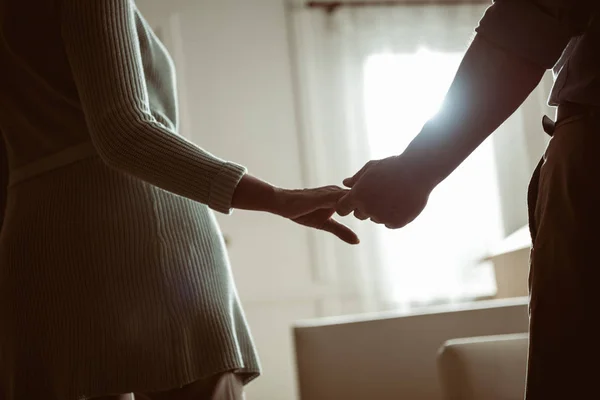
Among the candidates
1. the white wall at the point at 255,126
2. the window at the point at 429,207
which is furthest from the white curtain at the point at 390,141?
the white wall at the point at 255,126

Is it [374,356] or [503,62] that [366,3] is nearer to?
[374,356]

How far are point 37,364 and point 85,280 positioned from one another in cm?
12

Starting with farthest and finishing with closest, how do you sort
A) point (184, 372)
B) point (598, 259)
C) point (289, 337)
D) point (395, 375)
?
Result: 1. point (289, 337)
2. point (395, 375)
3. point (184, 372)
4. point (598, 259)

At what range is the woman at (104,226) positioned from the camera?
2.80 feet

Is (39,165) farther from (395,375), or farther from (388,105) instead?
(388,105)

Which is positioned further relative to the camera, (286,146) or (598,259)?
(286,146)

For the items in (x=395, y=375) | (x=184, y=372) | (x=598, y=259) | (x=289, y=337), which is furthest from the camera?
(x=289, y=337)

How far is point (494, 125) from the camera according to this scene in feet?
2.42

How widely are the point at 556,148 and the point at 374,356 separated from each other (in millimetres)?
1184

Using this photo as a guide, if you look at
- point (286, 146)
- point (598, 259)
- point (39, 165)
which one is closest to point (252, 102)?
point (286, 146)

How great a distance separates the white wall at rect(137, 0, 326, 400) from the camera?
3.42 metres

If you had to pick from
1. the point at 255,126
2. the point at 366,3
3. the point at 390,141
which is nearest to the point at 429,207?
the point at 390,141

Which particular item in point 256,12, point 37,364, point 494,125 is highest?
point 256,12

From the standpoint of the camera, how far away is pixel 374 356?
178 centimetres
